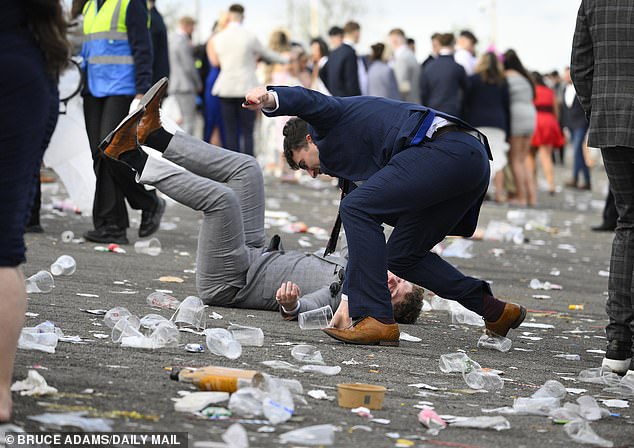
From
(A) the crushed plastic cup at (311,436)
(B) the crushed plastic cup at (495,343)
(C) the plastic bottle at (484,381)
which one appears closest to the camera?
(A) the crushed plastic cup at (311,436)

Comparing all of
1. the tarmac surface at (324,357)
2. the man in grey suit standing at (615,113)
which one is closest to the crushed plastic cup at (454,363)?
the tarmac surface at (324,357)

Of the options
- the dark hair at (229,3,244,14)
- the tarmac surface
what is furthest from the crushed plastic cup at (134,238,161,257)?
the dark hair at (229,3,244,14)

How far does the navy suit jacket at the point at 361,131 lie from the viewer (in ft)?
19.1

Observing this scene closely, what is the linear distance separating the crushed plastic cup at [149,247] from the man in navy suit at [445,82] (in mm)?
7675

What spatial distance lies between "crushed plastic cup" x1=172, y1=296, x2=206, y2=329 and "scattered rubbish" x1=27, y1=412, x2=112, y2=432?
84.9 inches

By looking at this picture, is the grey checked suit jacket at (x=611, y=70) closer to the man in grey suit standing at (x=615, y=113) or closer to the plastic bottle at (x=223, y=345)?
the man in grey suit standing at (x=615, y=113)

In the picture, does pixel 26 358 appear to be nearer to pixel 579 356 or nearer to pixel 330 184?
pixel 579 356

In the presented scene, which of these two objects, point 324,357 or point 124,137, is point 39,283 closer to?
point 124,137

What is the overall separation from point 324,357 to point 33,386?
168 centimetres

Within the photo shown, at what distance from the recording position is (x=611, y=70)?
561 cm

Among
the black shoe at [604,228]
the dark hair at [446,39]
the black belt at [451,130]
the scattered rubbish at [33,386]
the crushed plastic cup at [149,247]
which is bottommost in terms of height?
the black shoe at [604,228]

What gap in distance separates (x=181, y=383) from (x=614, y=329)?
92.4 inches

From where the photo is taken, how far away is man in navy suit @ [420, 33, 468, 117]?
16.4 meters

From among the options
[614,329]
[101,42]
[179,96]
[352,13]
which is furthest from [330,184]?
[352,13]
